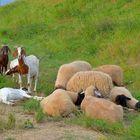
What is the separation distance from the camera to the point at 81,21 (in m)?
20.8

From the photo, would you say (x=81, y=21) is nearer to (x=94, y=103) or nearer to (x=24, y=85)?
(x=24, y=85)

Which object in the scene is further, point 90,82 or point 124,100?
point 90,82

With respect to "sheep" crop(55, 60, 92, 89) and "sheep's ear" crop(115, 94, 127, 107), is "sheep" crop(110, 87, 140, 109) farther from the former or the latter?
"sheep" crop(55, 60, 92, 89)

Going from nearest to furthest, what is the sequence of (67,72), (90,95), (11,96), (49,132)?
(49,132) → (90,95) → (11,96) → (67,72)

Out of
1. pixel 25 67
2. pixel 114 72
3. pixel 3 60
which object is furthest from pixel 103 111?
pixel 3 60

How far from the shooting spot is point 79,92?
1084cm

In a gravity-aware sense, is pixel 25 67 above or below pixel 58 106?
above

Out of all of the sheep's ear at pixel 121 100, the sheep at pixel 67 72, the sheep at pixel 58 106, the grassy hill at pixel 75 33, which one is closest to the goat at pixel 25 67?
the grassy hill at pixel 75 33

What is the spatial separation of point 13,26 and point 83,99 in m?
14.9

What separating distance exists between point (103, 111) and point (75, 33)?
1068cm

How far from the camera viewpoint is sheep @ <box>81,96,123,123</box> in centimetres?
902

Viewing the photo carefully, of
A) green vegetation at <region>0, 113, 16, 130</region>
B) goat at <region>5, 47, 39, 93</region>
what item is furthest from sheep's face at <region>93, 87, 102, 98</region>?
goat at <region>5, 47, 39, 93</region>

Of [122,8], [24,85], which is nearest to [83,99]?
[24,85]

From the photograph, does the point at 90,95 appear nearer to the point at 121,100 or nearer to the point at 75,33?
the point at 121,100
